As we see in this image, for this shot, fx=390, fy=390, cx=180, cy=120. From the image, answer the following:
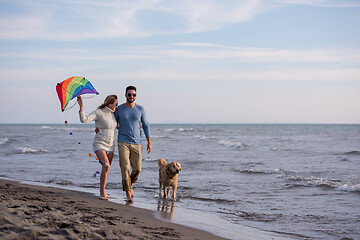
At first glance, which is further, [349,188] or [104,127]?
[349,188]

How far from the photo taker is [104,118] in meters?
6.24

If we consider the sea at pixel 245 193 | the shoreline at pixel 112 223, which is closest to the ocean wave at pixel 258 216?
the sea at pixel 245 193

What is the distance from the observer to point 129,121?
634cm

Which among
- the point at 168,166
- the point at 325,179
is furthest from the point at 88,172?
the point at 325,179

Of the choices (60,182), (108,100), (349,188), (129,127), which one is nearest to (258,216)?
(129,127)

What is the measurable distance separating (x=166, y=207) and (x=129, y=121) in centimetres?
156

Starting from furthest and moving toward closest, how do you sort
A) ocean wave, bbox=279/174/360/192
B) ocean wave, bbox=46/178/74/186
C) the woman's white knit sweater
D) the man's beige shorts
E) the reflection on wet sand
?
ocean wave, bbox=46/178/74/186
ocean wave, bbox=279/174/360/192
the man's beige shorts
the woman's white knit sweater
the reflection on wet sand

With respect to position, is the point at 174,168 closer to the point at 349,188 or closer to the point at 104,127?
the point at 104,127

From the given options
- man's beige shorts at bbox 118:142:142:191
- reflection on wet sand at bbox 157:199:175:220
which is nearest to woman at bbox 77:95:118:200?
man's beige shorts at bbox 118:142:142:191

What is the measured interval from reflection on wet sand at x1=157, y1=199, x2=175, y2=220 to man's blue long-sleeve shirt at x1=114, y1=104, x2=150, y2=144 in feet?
3.82

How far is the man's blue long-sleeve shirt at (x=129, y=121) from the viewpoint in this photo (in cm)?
633

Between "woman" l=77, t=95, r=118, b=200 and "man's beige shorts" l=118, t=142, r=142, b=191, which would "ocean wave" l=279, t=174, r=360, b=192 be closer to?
"man's beige shorts" l=118, t=142, r=142, b=191

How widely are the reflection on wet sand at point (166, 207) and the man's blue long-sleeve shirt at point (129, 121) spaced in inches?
45.9

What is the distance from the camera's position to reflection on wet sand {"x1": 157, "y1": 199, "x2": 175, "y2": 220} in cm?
583
